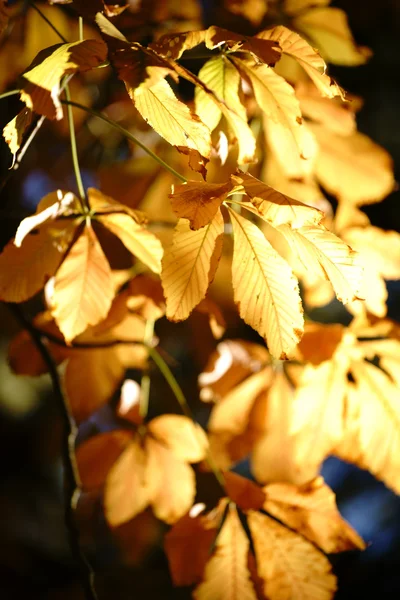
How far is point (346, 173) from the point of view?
812 millimetres

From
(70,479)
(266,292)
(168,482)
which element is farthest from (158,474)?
(266,292)

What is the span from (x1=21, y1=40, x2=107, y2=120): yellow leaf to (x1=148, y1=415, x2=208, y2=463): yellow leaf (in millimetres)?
521

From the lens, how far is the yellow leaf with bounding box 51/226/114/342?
550 mm

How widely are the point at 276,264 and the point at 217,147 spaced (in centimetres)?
20

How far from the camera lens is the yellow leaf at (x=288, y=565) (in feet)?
2.02

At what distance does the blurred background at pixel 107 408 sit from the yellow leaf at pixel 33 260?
14 cm

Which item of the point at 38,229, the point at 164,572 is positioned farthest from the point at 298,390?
the point at 164,572

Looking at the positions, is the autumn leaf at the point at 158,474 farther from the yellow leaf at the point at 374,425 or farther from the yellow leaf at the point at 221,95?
the yellow leaf at the point at 221,95

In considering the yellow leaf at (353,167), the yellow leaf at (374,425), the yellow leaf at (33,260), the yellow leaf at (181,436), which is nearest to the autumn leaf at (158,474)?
the yellow leaf at (181,436)

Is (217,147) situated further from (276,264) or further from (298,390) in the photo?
(298,390)

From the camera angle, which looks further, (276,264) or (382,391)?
(382,391)

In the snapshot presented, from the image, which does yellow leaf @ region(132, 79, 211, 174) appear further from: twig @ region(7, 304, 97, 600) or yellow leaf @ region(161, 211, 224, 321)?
twig @ region(7, 304, 97, 600)

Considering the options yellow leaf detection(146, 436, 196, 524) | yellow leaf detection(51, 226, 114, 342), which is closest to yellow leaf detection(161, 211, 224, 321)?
yellow leaf detection(51, 226, 114, 342)

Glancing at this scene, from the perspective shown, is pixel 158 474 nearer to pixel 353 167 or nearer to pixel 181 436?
pixel 181 436
